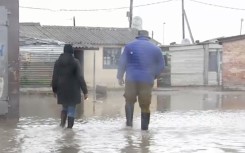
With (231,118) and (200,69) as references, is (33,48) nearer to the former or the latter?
(200,69)

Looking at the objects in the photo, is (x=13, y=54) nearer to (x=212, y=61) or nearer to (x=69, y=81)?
(x=69, y=81)

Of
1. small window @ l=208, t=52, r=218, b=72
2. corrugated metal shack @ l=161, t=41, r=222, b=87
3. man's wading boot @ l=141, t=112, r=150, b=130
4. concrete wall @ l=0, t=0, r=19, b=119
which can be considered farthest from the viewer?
small window @ l=208, t=52, r=218, b=72

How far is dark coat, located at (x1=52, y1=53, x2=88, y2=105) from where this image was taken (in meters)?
9.59

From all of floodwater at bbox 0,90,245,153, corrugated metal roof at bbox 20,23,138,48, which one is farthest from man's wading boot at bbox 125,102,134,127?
corrugated metal roof at bbox 20,23,138,48

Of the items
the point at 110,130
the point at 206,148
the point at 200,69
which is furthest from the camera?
the point at 200,69

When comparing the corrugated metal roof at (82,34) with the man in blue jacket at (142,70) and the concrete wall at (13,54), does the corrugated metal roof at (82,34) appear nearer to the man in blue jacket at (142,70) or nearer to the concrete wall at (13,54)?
the concrete wall at (13,54)

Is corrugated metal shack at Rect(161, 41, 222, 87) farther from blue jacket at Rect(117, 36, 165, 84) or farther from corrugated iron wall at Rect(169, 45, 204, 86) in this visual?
blue jacket at Rect(117, 36, 165, 84)

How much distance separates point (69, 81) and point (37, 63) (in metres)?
18.5

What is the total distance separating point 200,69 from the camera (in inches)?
1449

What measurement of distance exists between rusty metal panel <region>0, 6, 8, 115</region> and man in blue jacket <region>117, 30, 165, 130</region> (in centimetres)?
275

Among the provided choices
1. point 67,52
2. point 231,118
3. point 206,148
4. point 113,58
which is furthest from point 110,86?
point 206,148

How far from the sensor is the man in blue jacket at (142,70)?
9391 mm

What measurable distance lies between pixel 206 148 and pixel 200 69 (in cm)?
Result: 2968

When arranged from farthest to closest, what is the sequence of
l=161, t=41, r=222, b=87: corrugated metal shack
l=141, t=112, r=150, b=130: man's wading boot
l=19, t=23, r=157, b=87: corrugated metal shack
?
1. l=161, t=41, r=222, b=87: corrugated metal shack
2. l=19, t=23, r=157, b=87: corrugated metal shack
3. l=141, t=112, r=150, b=130: man's wading boot
